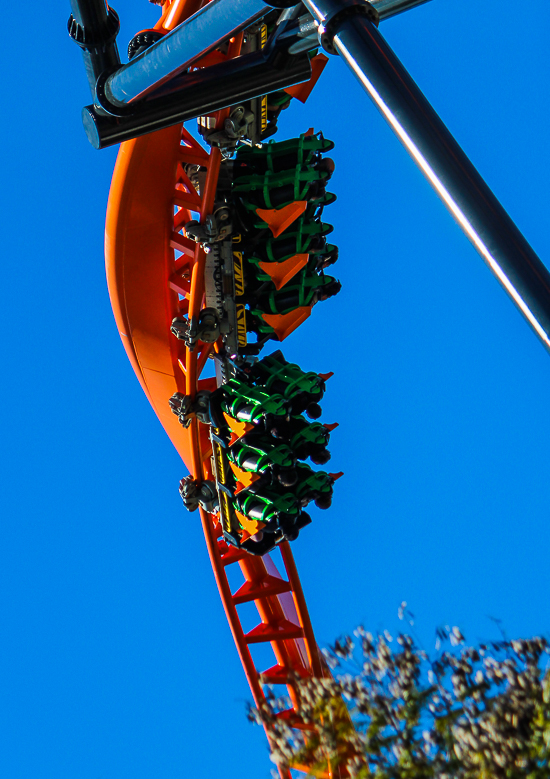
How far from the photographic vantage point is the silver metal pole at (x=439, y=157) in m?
2.24


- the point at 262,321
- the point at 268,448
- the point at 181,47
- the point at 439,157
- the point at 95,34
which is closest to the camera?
the point at 439,157

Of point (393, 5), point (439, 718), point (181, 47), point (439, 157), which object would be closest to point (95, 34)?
point (181, 47)

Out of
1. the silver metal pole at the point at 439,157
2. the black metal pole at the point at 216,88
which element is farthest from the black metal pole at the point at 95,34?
the silver metal pole at the point at 439,157

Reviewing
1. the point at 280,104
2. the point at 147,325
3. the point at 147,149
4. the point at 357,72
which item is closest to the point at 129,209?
the point at 147,149

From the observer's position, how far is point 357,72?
2.54 meters

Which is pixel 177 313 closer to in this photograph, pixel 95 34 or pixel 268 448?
pixel 268 448

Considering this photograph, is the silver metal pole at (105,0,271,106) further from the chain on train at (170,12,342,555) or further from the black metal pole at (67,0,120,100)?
the chain on train at (170,12,342,555)

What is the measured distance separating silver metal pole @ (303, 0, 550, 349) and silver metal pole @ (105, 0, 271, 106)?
27.5 inches

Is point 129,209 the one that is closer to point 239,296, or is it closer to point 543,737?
point 239,296

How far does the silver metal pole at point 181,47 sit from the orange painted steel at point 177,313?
6550 millimetres

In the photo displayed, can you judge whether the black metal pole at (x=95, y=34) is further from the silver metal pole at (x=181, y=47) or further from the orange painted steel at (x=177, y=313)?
the orange painted steel at (x=177, y=313)

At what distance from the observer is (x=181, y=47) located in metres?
3.64

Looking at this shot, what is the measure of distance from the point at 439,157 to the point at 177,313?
10.5 meters

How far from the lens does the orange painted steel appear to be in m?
11.5
